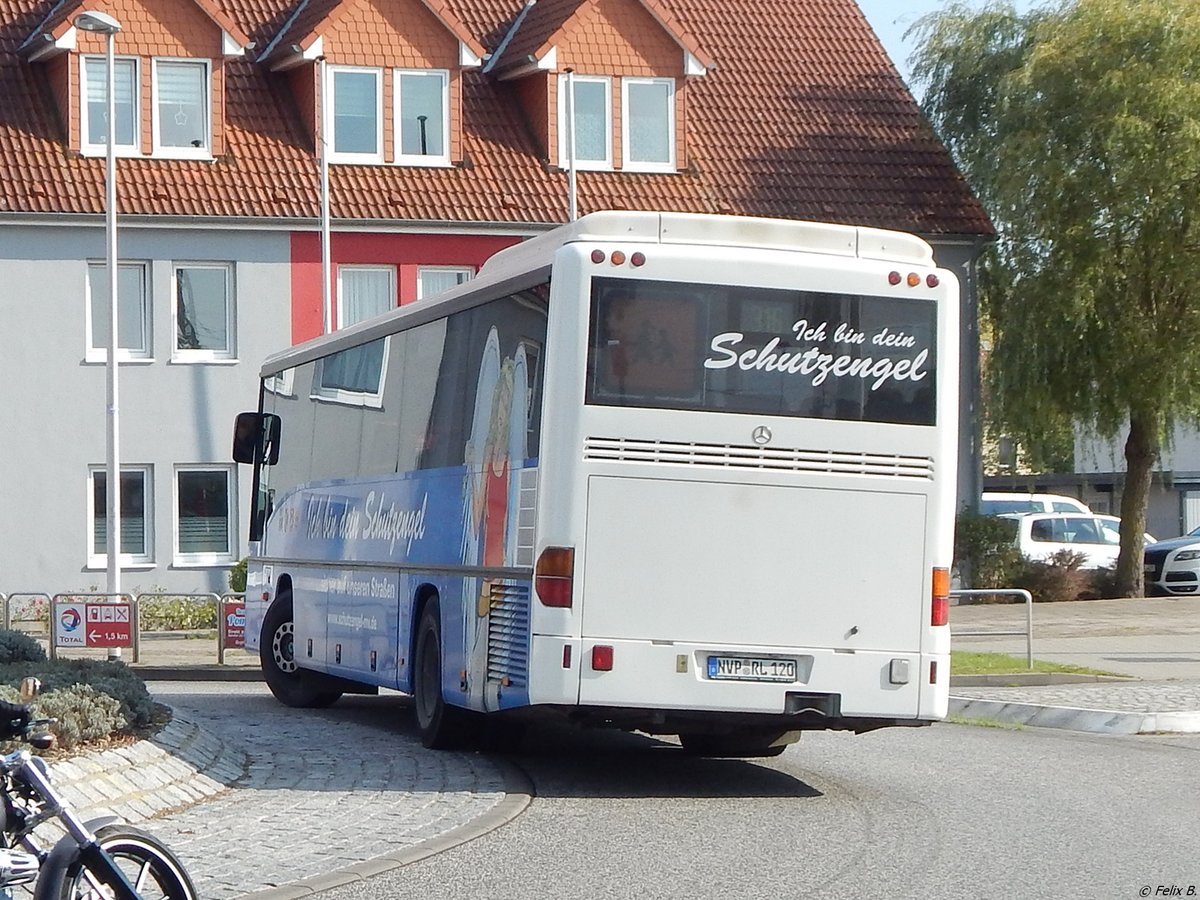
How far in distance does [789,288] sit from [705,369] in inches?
29.6

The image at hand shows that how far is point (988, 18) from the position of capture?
128 ft

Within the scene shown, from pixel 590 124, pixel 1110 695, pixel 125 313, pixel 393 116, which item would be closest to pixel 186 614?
pixel 125 313

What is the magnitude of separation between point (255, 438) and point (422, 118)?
17.4m

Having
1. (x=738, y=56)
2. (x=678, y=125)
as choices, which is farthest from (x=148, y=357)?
(x=738, y=56)

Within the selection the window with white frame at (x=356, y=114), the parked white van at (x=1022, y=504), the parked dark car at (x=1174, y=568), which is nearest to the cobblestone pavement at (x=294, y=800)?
the window with white frame at (x=356, y=114)

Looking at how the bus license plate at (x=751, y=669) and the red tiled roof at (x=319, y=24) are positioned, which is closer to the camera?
the bus license plate at (x=751, y=669)

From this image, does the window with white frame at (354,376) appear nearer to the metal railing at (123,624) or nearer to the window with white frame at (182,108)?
the metal railing at (123,624)

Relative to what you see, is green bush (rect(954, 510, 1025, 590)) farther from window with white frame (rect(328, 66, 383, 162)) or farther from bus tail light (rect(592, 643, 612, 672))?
bus tail light (rect(592, 643, 612, 672))

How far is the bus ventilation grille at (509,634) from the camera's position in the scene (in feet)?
40.7

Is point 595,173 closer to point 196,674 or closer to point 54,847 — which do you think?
point 196,674

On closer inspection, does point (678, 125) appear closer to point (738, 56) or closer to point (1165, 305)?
point (738, 56)

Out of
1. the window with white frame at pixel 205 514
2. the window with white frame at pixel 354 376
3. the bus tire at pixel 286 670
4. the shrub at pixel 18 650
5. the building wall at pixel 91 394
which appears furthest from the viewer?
the window with white frame at pixel 205 514

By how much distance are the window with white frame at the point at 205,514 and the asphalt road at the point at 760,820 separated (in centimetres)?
1969

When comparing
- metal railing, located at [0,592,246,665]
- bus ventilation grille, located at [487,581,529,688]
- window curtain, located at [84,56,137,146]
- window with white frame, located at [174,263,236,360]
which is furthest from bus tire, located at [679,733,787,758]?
window curtain, located at [84,56,137,146]
